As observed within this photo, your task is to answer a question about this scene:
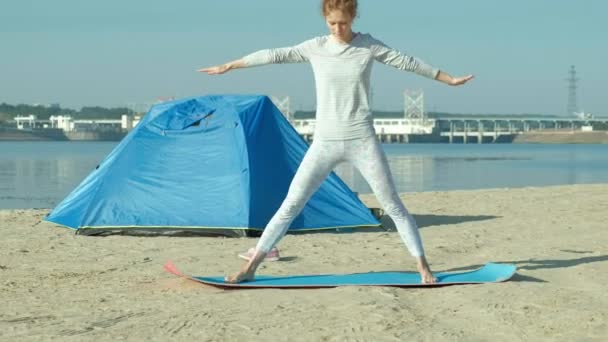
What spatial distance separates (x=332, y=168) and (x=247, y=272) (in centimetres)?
79

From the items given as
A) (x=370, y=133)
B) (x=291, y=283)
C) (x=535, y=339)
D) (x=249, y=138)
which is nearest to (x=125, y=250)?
(x=249, y=138)

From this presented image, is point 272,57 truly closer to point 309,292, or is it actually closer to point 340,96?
point 340,96

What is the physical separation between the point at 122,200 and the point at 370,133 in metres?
4.18

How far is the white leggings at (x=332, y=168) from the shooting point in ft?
17.4

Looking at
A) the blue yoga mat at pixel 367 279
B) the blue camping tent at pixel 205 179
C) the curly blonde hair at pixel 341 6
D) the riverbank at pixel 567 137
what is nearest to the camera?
the curly blonde hair at pixel 341 6

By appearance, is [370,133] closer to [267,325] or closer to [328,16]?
[328,16]

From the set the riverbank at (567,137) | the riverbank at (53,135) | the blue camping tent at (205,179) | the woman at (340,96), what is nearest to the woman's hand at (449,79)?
the woman at (340,96)

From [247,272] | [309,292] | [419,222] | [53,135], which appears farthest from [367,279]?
[53,135]

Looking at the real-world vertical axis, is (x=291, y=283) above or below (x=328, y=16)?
below

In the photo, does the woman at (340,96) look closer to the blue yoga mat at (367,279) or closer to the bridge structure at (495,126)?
the blue yoga mat at (367,279)

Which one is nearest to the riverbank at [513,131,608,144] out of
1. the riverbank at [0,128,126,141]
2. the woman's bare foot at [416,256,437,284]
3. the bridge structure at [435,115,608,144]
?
the bridge structure at [435,115,608,144]

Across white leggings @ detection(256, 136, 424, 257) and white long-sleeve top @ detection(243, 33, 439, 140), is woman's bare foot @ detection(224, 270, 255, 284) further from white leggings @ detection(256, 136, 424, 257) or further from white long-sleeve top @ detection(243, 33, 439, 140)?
white long-sleeve top @ detection(243, 33, 439, 140)

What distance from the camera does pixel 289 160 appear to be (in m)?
9.09

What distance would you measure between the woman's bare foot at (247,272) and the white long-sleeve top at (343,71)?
2.59 feet
